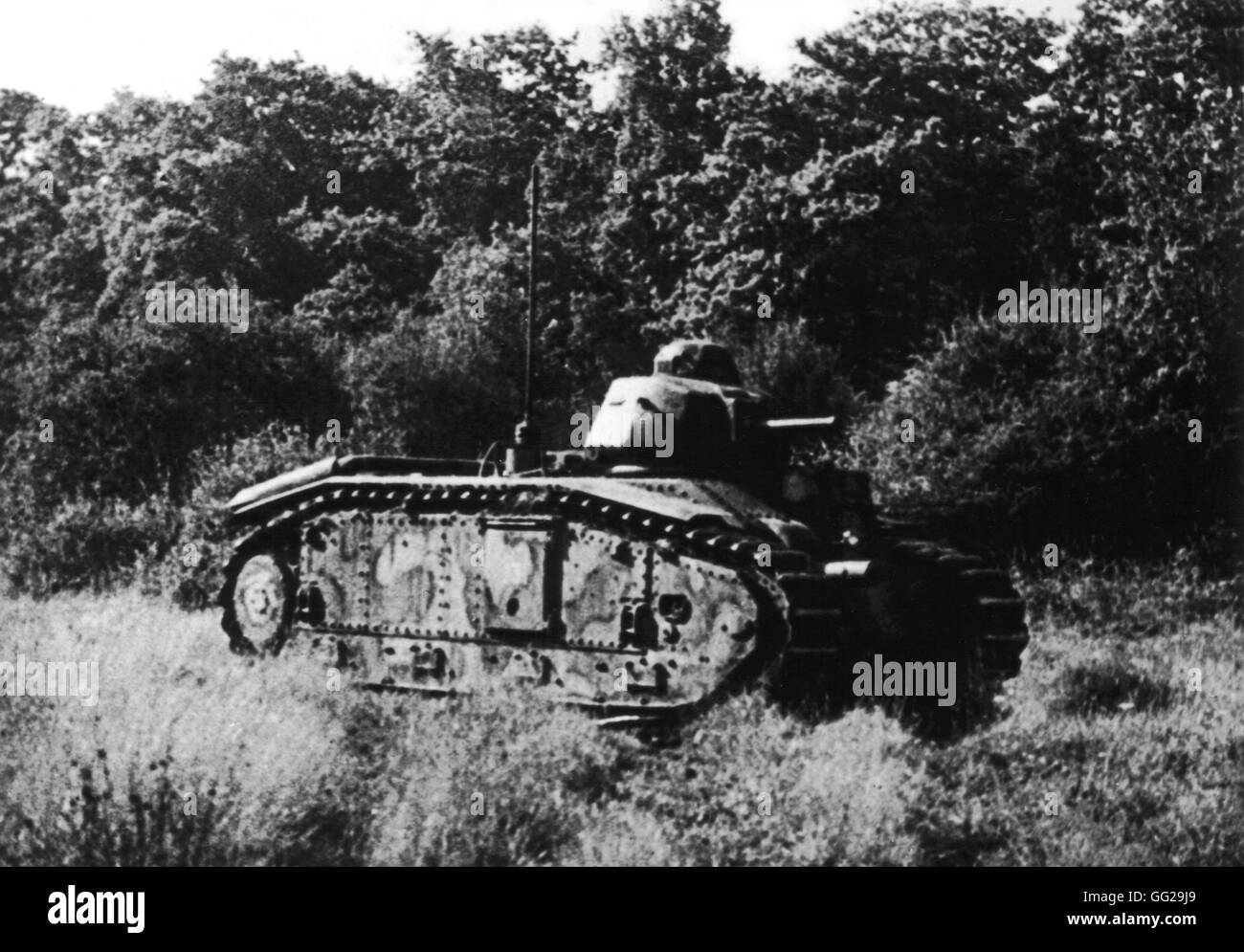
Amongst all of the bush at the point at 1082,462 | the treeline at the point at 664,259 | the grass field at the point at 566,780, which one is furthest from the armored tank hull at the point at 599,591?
the bush at the point at 1082,462

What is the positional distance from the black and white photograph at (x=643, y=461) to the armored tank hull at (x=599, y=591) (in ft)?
0.13

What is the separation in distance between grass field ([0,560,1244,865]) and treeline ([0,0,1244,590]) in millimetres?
6403

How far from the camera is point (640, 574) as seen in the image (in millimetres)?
11555

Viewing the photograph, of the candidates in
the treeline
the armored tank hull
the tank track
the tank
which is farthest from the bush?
the tank track

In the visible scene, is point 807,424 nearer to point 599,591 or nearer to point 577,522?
point 577,522

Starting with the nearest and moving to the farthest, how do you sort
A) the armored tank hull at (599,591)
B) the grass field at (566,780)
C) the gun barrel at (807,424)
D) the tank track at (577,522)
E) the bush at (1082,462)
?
the grass field at (566,780)
the tank track at (577,522)
the armored tank hull at (599,591)
the gun barrel at (807,424)
the bush at (1082,462)

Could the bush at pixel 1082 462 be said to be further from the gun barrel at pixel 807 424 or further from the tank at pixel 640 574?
the gun barrel at pixel 807 424

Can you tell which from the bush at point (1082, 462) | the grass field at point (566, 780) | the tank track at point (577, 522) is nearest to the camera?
the grass field at point (566, 780)

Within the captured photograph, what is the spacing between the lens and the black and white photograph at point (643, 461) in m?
8.72

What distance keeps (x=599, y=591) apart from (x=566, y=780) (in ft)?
8.17

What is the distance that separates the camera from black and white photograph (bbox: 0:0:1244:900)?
28.6 ft

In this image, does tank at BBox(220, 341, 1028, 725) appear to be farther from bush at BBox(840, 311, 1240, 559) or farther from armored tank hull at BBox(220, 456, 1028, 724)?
bush at BBox(840, 311, 1240, 559)
